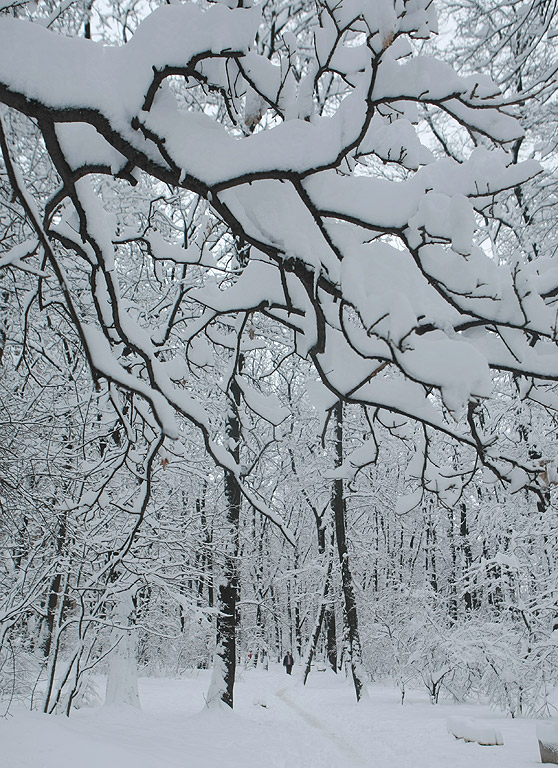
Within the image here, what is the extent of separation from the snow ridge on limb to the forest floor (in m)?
3.79

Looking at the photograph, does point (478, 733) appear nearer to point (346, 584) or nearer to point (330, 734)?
point (330, 734)

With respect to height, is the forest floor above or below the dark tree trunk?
below

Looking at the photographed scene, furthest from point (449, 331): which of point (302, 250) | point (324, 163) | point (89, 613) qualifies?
point (89, 613)

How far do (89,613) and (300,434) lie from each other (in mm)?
8502

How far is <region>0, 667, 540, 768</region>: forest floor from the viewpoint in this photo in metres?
4.39

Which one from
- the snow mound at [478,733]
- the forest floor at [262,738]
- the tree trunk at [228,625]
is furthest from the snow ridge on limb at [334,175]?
the snow mound at [478,733]

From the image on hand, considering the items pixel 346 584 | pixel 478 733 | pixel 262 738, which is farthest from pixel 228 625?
pixel 346 584

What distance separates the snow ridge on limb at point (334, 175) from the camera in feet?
5.17

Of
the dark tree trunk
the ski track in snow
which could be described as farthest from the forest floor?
the dark tree trunk

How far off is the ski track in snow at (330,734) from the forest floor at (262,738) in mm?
19

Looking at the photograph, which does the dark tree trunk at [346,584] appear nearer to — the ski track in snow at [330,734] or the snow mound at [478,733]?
the ski track in snow at [330,734]

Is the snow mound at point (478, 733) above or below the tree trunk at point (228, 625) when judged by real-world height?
below

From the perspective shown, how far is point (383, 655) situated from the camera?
2148 centimetres

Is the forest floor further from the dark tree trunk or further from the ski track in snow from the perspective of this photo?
the dark tree trunk
